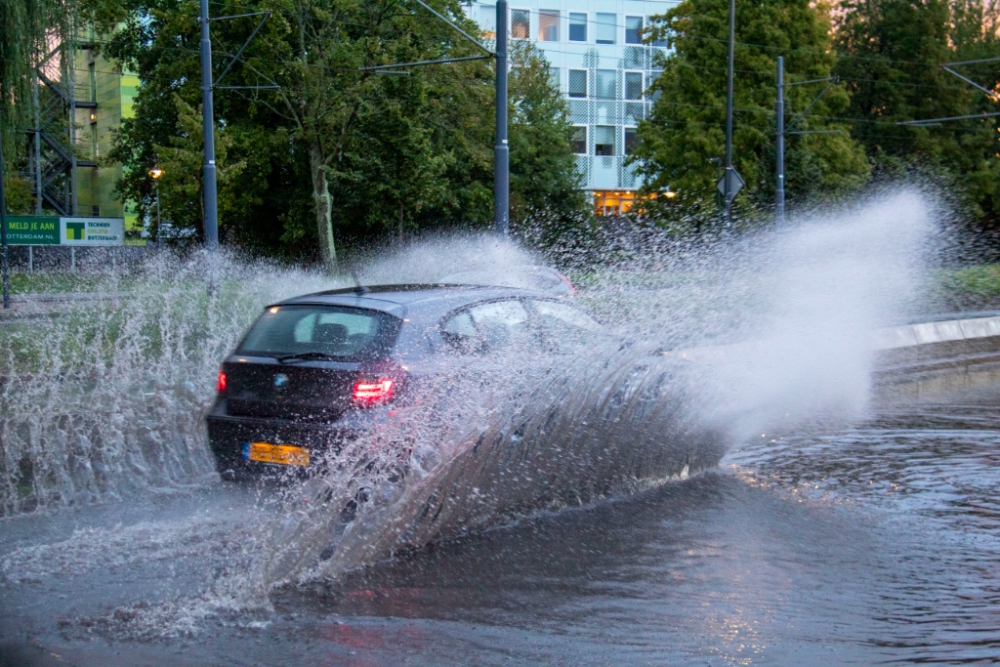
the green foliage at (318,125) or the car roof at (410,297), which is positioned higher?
the green foliage at (318,125)

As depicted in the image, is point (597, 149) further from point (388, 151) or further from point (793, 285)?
point (793, 285)

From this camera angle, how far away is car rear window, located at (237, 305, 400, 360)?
21.3ft

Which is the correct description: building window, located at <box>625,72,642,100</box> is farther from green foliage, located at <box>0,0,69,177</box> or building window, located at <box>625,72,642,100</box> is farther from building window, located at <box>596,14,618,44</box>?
green foliage, located at <box>0,0,69,177</box>

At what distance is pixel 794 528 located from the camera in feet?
21.3

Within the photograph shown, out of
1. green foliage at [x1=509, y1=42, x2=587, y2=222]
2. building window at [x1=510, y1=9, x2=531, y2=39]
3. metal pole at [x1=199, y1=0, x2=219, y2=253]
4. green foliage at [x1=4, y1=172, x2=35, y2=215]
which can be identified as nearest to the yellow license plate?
metal pole at [x1=199, y1=0, x2=219, y2=253]

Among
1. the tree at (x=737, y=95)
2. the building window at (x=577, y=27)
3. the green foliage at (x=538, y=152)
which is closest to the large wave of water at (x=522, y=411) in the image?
the tree at (x=737, y=95)

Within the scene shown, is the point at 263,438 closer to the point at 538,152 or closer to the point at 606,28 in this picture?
the point at 538,152

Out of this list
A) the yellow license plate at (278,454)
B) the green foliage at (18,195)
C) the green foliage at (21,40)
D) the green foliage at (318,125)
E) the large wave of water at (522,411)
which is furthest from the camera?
the green foliage at (18,195)

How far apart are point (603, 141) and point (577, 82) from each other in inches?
155

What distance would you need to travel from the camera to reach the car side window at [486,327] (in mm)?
6684

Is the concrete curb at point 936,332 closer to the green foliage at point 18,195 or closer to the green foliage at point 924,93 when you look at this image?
the green foliage at point 924,93

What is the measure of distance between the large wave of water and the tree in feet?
86.1

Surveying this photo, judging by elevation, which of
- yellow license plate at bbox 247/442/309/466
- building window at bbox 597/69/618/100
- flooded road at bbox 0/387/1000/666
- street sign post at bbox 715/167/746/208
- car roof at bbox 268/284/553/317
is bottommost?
flooded road at bbox 0/387/1000/666

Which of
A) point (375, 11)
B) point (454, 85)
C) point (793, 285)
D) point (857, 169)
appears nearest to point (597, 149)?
point (857, 169)
